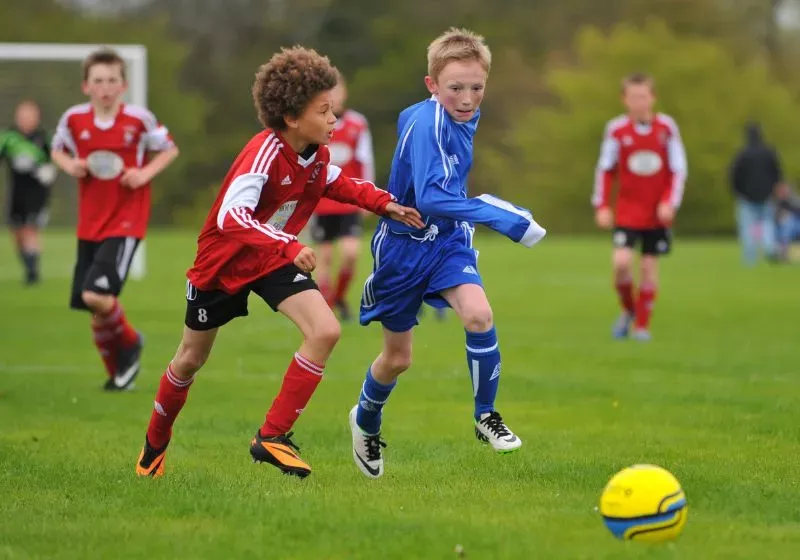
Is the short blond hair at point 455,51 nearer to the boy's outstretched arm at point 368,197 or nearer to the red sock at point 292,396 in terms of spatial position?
the boy's outstretched arm at point 368,197

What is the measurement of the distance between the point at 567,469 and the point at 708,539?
158 cm

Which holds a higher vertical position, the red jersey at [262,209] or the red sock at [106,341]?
the red jersey at [262,209]

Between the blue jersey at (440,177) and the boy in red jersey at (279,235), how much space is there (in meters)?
0.17

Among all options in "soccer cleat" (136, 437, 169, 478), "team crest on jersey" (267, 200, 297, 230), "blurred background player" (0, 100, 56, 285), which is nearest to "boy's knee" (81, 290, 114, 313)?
"soccer cleat" (136, 437, 169, 478)

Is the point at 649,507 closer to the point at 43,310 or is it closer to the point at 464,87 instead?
the point at 464,87

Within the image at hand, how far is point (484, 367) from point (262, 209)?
4.17 ft

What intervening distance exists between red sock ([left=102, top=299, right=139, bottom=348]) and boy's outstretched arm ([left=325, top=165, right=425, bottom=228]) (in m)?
3.58

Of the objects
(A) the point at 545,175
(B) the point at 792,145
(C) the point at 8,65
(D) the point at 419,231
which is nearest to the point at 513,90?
(A) the point at 545,175

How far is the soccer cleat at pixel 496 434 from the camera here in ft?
22.1

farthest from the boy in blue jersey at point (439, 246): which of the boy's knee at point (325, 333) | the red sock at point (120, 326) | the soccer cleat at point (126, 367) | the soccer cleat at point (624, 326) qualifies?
the soccer cleat at point (624, 326)

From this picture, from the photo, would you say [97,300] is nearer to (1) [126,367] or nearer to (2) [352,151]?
(1) [126,367]

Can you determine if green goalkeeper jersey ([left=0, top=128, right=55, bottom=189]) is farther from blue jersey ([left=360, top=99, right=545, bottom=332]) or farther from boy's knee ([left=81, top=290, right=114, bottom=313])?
blue jersey ([left=360, top=99, right=545, bottom=332])

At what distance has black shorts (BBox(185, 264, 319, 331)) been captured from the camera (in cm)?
642

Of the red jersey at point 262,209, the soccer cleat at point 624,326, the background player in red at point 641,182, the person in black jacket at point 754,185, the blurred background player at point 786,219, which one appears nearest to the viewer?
the red jersey at point 262,209
